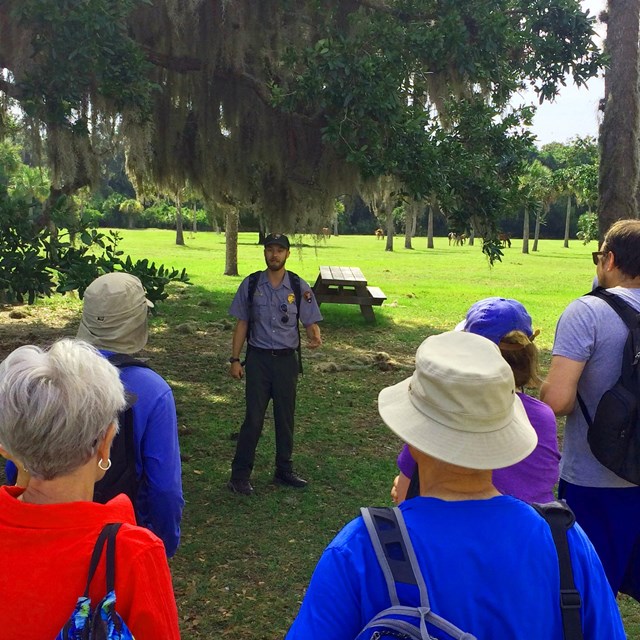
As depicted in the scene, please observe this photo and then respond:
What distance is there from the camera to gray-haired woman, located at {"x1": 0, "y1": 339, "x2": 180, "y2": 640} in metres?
1.69

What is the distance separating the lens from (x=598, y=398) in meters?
3.04

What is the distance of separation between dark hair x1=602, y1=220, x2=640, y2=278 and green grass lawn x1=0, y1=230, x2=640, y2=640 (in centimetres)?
210

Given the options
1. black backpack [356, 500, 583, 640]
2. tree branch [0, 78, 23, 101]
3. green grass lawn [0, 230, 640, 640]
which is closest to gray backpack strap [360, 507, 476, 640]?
black backpack [356, 500, 583, 640]

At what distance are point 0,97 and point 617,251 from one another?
8246mm

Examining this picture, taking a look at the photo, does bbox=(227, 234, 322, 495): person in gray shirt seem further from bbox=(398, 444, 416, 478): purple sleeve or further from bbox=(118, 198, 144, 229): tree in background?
bbox=(118, 198, 144, 229): tree in background

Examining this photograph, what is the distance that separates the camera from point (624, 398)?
2908 mm

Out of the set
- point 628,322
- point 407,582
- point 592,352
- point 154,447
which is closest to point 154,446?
point 154,447

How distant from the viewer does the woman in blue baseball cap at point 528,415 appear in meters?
2.40

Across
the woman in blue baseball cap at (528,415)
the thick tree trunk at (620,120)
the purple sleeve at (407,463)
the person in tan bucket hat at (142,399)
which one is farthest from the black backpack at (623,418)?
the thick tree trunk at (620,120)

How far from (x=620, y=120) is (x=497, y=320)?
665 cm

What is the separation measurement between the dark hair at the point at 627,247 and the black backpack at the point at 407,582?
176cm

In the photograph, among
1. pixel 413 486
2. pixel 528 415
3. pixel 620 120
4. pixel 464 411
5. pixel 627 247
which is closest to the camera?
pixel 464 411

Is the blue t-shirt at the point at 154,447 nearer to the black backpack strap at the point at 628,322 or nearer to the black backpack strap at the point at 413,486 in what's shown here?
the black backpack strap at the point at 413,486

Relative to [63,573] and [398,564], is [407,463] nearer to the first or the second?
[398,564]
